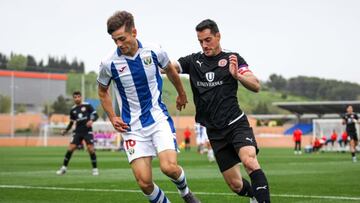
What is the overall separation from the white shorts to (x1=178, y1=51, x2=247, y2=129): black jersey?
866mm

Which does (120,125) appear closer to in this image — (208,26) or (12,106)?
(208,26)

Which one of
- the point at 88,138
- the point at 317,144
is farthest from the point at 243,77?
the point at 317,144

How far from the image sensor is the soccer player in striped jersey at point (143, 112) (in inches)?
359

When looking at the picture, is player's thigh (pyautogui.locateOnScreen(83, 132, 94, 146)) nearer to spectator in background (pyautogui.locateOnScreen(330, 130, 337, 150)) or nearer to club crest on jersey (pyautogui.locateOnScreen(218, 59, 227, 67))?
club crest on jersey (pyautogui.locateOnScreen(218, 59, 227, 67))

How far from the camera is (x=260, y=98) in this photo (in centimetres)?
11481

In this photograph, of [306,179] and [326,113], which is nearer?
[306,179]

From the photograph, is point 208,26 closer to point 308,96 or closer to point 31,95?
point 31,95

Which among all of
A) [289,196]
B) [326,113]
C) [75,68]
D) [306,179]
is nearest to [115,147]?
[326,113]

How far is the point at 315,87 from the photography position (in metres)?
116

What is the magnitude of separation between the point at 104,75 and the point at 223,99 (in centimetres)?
163

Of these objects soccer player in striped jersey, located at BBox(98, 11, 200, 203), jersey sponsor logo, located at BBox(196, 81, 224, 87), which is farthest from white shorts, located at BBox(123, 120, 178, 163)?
jersey sponsor logo, located at BBox(196, 81, 224, 87)

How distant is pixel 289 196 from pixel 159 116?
14.5 feet

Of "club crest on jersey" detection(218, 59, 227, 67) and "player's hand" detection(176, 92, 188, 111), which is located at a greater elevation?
"club crest on jersey" detection(218, 59, 227, 67)

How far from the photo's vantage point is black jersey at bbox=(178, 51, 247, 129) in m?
9.88
